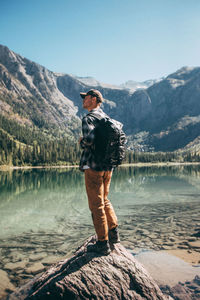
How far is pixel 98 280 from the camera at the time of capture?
6.12 metres

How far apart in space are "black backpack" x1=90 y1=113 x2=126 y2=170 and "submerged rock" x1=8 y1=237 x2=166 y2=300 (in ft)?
9.10

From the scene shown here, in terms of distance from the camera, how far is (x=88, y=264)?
6344 millimetres

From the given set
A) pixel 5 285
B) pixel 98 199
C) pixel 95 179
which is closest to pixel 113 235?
pixel 98 199

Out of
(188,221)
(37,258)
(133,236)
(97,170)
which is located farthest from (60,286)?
(188,221)

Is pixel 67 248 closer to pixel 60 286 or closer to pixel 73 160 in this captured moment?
pixel 60 286

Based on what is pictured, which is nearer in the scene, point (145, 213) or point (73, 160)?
point (145, 213)

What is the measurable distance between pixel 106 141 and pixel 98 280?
374 centimetres

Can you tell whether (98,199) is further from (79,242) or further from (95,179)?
(79,242)

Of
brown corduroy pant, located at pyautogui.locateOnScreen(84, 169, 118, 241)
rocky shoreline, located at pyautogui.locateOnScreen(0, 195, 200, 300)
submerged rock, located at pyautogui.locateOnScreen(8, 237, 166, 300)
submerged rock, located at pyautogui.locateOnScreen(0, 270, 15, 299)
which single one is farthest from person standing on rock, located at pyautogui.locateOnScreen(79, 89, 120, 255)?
rocky shoreline, located at pyautogui.locateOnScreen(0, 195, 200, 300)

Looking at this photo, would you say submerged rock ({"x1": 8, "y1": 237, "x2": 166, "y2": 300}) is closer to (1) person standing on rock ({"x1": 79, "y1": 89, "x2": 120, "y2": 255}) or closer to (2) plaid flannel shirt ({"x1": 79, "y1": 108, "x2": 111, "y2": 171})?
(1) person standing on rock ({"x1": 79, "y1": 89, "x2": 120, "y2": 255})

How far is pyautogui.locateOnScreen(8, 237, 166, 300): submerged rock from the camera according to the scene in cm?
586

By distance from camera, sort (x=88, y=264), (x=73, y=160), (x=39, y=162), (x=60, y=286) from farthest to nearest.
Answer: (x=73, y=160), (x=39, y=162), (x=88, y=264), (x=60, y=286)

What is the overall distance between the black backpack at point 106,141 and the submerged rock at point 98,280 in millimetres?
2773

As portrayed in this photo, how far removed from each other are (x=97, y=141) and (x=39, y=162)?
15463cm
